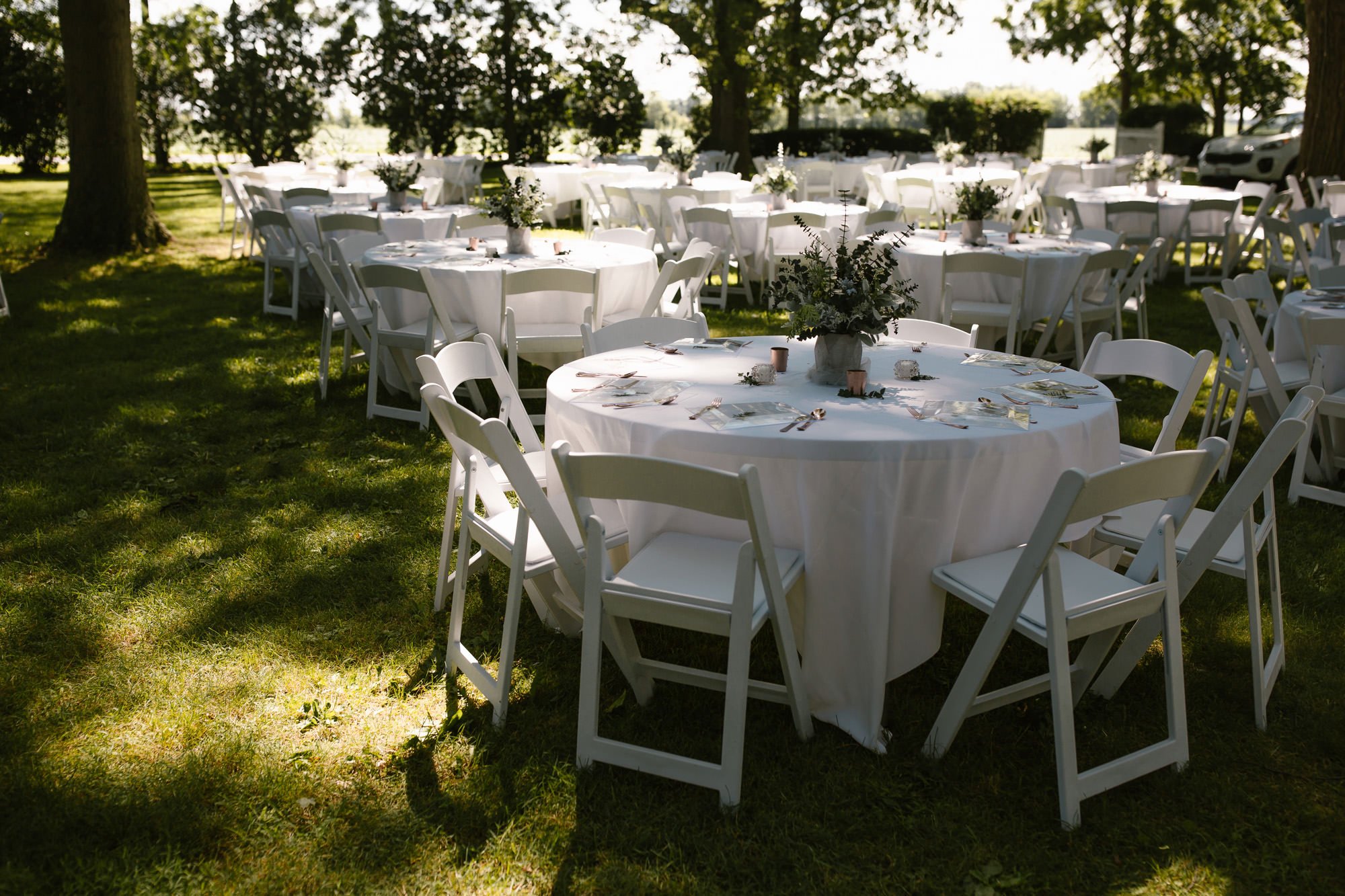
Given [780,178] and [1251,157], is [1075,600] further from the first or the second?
[1251,157]

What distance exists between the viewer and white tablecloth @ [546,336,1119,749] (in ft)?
8.73

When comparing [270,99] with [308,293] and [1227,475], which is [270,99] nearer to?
[308,293]

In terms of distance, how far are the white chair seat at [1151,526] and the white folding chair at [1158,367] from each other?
0.67ft

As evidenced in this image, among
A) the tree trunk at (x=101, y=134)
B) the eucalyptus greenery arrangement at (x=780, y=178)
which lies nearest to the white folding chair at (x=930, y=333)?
the eucalyptus greenery arrangement at (x=780, y=178)

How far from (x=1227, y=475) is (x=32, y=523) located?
559 centimetres

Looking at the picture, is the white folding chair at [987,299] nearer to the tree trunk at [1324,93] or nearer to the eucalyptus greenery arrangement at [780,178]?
the eucalyptus greenery arrangement at [780,178]

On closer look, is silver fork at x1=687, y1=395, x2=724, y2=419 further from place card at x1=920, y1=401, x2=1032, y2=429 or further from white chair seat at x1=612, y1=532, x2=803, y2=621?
place card at x1=920, y1=401, x2=1032, y2=429

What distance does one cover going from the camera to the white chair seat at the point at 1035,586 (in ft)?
8.25

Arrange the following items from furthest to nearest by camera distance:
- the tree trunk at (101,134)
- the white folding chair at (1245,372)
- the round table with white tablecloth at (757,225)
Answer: the tree trunk at (101,134) < the round table with white tablecloth at (757,225) < the white folding chair at (1245,372)

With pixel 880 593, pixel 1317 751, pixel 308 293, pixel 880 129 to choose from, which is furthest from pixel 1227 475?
pixel 880 129

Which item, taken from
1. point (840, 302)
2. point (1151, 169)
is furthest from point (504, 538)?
point (1151, 169)

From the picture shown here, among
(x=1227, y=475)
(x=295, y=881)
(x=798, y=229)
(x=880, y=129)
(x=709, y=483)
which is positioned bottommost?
(x=295, y=881)

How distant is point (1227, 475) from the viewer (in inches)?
198

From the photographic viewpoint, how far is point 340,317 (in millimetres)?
6719
